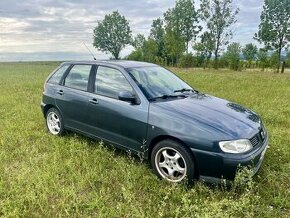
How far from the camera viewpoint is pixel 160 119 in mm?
3896

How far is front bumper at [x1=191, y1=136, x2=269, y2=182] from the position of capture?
3.41 meters

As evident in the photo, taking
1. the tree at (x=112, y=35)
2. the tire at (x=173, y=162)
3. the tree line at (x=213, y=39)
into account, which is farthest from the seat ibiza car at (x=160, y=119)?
the tree at (x=112, y=35)

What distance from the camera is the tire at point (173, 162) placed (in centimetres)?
364

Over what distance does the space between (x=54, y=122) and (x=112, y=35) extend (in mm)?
58381

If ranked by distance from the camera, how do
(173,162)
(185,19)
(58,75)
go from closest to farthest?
(173,162)
(58,75)
(185,19)

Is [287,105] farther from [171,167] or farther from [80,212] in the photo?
[80,212]

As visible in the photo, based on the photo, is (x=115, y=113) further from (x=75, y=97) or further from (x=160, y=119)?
(x=75, y=97)

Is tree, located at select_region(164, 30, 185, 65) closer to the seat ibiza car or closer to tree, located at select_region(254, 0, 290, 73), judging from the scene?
tree, located at select_region(254, 0, 290, 73)

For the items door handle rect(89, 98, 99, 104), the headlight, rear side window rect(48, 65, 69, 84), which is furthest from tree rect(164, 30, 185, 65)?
the headlight

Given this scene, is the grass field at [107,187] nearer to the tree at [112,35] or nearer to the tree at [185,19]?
the tree at [185,19]

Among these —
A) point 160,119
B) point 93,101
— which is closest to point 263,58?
point 93,101

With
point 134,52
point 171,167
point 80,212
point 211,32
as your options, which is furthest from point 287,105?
point 134,52

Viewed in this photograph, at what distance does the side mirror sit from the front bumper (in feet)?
3.95

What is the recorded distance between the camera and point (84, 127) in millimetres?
5105
